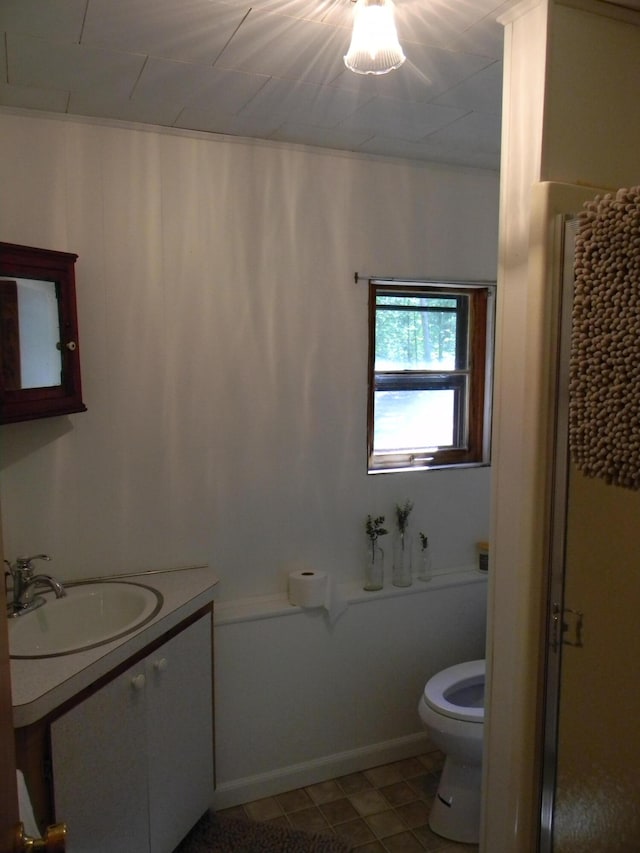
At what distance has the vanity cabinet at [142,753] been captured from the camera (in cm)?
161

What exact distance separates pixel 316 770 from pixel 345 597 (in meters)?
0.65

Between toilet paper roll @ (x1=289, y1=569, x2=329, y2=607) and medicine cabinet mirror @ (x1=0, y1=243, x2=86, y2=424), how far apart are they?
97 centimetres

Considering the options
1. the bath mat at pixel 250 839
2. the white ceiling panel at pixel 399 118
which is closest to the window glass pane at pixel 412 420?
the white ceiling panel at pixel 399 118

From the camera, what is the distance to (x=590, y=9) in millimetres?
1429

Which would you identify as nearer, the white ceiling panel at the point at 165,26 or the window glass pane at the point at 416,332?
the white ceiling panel at the point at 165,26

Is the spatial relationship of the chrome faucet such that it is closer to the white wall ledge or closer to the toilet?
the white wall ledge

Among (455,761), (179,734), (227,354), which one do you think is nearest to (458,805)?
(455,761)

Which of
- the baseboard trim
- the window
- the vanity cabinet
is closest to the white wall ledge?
the vanity cabinet

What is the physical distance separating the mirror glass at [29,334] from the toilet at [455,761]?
161 centimetres

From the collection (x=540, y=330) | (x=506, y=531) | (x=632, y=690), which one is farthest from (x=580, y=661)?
(x=540, y=330)

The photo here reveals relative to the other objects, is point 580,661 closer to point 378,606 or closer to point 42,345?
point 378,606

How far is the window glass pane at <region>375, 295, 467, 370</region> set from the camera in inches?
105

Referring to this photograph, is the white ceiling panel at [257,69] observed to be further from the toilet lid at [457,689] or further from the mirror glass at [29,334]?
the toilet lid at [457,689]

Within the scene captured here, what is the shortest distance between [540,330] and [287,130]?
128cm
